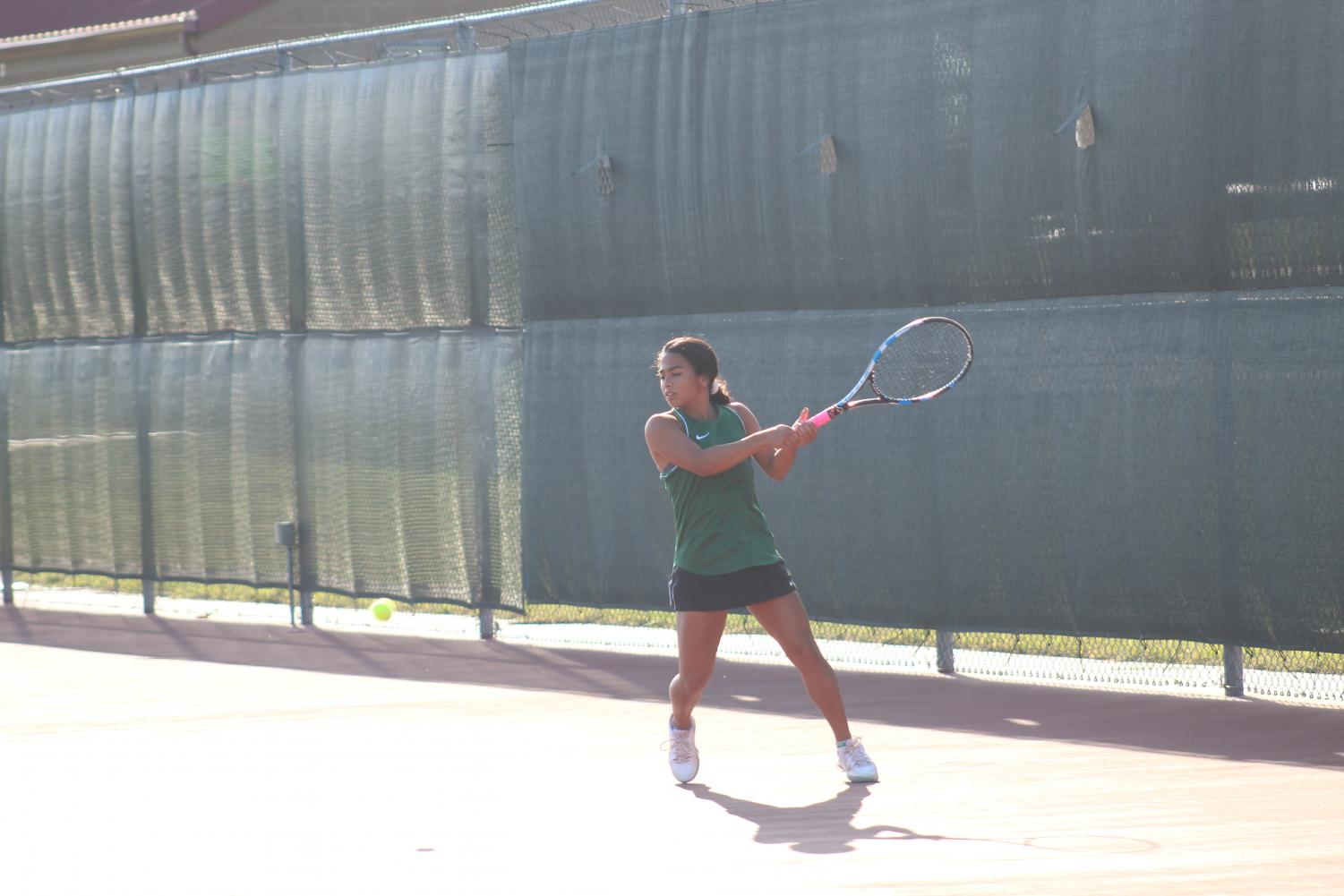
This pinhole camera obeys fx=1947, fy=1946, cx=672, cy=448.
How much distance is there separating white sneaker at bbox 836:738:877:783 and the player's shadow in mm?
33

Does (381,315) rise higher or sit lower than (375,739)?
higher

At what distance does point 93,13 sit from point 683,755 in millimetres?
18653

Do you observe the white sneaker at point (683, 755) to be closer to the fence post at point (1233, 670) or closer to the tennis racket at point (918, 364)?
the tennis racket at point (918, 364)

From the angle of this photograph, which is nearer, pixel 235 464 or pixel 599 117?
pixel 599 117

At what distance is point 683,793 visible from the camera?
6582mm

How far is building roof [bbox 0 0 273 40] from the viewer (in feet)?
69.3

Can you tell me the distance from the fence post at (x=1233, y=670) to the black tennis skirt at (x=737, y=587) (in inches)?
98.7

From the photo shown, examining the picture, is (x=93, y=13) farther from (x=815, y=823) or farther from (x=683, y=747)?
(x=815, y=823)

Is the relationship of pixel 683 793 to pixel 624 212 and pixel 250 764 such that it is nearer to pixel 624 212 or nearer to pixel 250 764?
pixel 250 764

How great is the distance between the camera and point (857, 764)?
6621mm

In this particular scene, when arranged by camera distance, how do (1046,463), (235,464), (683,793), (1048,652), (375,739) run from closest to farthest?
(683,793) → (375,739) → (1046,463) → (1048,652) → (235,464)

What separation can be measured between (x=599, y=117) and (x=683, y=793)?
184 inches

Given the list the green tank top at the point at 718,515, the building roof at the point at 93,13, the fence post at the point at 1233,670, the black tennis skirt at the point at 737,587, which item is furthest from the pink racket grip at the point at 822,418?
Result: the building roof at the point at 93,13

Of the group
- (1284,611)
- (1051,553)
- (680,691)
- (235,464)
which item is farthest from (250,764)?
(235,464)
